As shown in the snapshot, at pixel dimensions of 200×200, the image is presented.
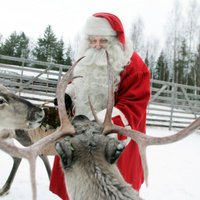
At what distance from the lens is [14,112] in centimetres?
385

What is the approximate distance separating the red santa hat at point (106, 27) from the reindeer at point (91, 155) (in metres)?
1.09

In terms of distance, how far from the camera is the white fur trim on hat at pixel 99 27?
293 cm

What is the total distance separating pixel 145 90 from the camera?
2809mm

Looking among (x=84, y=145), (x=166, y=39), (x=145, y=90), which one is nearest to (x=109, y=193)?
(x=84, y=145)

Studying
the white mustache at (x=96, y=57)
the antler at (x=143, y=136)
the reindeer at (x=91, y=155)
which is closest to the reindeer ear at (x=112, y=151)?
the reindeer at (x=91, y=155)

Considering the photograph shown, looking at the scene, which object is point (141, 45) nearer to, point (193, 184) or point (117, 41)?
point (193, 184)

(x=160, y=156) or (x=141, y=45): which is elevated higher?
(x=141, y=45)

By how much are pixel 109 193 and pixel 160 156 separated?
226 inches

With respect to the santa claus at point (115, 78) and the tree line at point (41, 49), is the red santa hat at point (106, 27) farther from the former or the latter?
the tree line at point (41, 49)

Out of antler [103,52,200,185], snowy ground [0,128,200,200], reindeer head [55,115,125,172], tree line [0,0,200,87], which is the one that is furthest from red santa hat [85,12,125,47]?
tree line [0,0,200,87]

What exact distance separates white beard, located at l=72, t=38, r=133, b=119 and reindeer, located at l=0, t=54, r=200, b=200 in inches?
34.4

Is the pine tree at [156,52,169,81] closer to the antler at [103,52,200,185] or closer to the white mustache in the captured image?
the white mustache

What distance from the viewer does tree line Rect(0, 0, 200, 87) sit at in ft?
99.3

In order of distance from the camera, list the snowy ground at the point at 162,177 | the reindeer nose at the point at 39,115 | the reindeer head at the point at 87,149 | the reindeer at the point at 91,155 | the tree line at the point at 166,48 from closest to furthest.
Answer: the reindeer at the point at 91,155
the reindeer head at the point at 87,149
the reindeer nose at the point at 39,115
the snowy ground at the point at 162,177
the tree line at the point at 166,48
